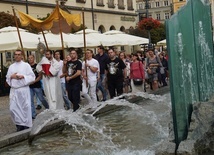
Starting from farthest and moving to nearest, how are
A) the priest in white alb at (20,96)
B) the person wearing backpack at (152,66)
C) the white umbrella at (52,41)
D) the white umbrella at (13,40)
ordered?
the white umbrella at (52,41), the white umbrella at (13,40), the person wearing backpack at (152,66), the priest in white alb at (20,96)

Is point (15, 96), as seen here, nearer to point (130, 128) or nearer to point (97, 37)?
point (130, 128)

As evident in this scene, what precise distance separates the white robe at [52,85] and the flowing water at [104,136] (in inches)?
52.4

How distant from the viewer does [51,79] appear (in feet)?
41.4

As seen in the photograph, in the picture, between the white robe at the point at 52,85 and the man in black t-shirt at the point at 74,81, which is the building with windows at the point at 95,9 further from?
the man in black t-shirt at the point at 74,81

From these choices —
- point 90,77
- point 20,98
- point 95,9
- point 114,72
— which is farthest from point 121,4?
point 20,98

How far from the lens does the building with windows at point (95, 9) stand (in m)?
40.5

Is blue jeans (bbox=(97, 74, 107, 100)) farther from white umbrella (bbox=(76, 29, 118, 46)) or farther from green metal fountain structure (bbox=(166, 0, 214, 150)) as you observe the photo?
white umbrella (bbox=(76, 29, 118, 46))

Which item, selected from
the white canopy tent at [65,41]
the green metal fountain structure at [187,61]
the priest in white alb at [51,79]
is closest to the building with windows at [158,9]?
the white canopy tent at [65,41]

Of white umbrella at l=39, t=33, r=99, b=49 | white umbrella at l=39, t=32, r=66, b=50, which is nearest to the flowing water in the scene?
white umbrella at l=39, t=32, r=66, b=50

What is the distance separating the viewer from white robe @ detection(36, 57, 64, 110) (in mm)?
12539

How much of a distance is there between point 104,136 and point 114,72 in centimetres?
525

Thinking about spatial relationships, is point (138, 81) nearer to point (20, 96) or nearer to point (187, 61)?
point (20, 96)

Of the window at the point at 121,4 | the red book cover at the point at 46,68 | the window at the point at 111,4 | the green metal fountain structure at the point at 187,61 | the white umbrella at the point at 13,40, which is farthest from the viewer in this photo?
the window at the point at 121,4

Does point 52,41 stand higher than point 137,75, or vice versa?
point 52,41
